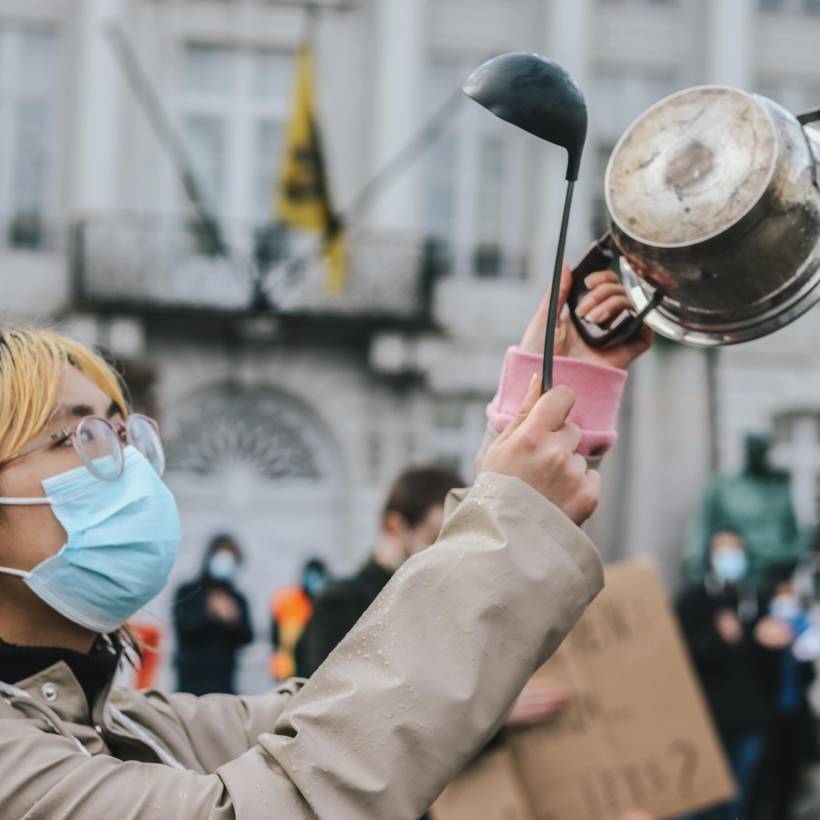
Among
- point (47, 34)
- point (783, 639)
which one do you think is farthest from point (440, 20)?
point (783, 639)

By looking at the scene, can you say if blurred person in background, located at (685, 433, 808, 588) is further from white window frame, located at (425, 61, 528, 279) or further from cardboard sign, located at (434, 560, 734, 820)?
cardboard sign, located at (434, 560, 734, 820)

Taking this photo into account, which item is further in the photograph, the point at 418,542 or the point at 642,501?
the point at 642,501

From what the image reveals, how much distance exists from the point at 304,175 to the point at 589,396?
1295cm

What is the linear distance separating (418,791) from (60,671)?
56 centimetres

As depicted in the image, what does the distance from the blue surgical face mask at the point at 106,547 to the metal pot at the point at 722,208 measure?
0.72 meters

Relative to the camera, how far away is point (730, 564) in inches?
340

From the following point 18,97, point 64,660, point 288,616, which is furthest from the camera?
point 18,97

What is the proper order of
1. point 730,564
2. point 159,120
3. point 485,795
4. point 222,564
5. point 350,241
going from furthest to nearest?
1. point 159,120
2. point 350,241
3. point 222,564
4. point 730,564
5. point 485,795

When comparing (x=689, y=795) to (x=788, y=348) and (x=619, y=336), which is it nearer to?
(x=619, y=336)

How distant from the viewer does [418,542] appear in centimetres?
386

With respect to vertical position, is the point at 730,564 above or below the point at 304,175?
below

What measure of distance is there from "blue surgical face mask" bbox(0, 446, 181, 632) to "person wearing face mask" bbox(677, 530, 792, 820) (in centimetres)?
530

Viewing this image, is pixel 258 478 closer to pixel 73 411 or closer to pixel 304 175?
pixel 304 175

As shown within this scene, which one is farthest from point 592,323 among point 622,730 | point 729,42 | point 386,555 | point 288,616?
point 729,42
